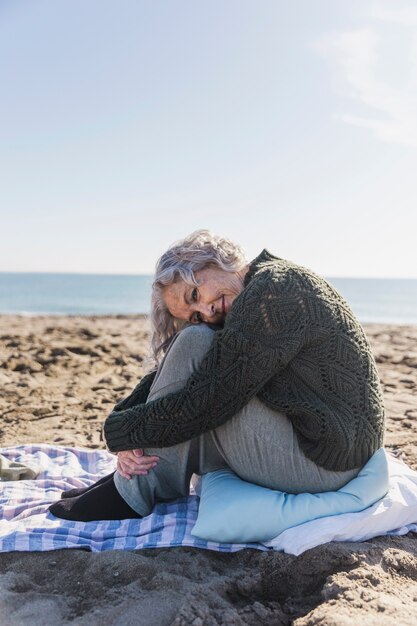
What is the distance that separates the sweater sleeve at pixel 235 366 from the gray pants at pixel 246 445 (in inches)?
3.6

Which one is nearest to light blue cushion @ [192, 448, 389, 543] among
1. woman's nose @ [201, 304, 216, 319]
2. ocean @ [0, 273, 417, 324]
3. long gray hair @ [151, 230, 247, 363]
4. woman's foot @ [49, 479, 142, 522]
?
woman's foot @ [49, 479, 142, 522]

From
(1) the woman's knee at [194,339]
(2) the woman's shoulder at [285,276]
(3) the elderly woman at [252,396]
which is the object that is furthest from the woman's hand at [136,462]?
(2) the woman's shoulder at [285,276]

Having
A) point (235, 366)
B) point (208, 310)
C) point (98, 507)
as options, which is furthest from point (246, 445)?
point (98, 507)

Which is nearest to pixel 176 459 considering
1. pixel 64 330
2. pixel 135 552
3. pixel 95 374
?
pixel 135 552

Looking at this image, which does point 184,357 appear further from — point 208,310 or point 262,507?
point 262,507

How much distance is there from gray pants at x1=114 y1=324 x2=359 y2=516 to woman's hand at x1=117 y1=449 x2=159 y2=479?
3 centimetres

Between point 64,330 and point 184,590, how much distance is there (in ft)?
27.1

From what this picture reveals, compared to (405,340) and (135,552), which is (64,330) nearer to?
(405,340)

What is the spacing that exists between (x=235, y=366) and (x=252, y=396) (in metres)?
0.14

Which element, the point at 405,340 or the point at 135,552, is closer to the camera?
the point at 135,552

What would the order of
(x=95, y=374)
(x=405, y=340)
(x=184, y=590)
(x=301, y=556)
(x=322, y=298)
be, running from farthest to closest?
(x=405, y=340) → (x=95, y=374) → (x=322, y=298) → (x=301, y=556) → (x=184, y=590)

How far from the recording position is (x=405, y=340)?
973 cm

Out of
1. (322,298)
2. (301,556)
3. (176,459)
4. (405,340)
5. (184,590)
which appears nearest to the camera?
(184,590)

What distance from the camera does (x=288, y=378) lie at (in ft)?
7.34
